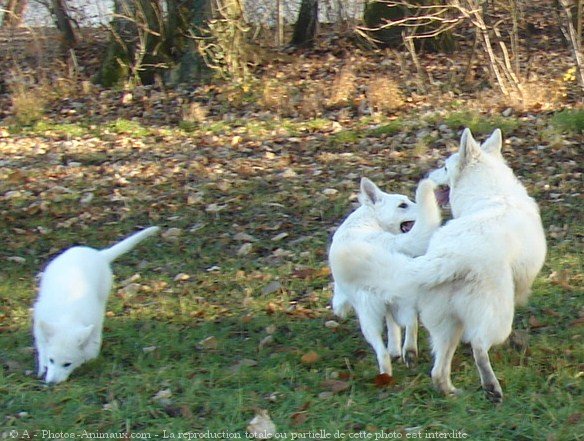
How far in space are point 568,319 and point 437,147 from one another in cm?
417

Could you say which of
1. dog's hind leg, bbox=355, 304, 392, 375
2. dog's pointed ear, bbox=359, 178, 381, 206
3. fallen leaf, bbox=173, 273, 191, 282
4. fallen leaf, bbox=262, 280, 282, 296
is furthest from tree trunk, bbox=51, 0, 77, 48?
dog's hind leg, bbox=355, 304, 392, 375

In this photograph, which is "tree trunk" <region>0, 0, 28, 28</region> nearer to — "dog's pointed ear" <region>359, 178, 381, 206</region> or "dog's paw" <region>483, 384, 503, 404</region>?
"dog's pointed ear" <region>359, 178, 381, 206</region>

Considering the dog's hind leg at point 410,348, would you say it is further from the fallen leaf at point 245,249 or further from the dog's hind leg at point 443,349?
the fallen leaf at point 245,249

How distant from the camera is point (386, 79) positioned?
11461mm

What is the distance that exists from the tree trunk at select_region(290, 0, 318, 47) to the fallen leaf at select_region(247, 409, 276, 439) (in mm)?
10542

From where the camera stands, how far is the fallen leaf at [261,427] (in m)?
3.92

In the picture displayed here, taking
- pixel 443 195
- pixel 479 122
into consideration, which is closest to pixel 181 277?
pixel 443 195

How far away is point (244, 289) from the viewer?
6441mm

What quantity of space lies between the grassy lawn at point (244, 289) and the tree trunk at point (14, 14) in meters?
2.84

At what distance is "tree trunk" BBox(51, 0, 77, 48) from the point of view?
46.1 feet

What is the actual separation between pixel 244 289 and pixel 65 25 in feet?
30.7

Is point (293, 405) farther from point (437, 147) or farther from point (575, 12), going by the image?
→ point (575, 12)

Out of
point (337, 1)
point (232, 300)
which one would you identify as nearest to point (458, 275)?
point (232, 300)

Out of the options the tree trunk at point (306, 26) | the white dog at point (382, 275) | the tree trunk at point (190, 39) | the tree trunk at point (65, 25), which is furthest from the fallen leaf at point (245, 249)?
the tree trunk at point (65, 25)
